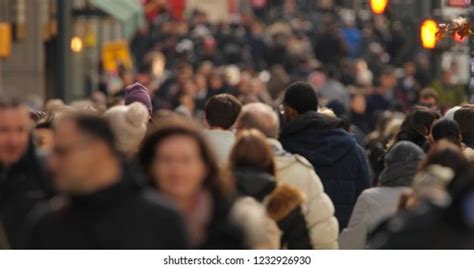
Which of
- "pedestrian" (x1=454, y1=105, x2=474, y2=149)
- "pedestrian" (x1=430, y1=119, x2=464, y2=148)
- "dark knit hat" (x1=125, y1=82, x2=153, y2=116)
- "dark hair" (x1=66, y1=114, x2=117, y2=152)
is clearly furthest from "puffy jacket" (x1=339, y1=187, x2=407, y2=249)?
"dark knit hat" (x1=125, y1=82, x2=153, y2=116)

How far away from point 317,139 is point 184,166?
226 inches

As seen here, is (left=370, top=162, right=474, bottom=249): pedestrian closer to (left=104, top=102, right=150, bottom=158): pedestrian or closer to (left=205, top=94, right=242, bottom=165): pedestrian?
(left=104, top=102, right=150, bottom=158): pedestrian

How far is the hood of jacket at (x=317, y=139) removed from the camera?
46.9ft

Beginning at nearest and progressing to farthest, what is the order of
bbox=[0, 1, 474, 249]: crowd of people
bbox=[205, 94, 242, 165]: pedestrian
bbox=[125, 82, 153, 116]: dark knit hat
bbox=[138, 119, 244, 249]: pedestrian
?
bbox=[0, 1, 474, 249]: crowd of people < bbox=[138, 119, 244, 249]: pedestrian < bbox=[205, 94, 242, 165]: pedestrian < bbox=[125, 82, 153, 116]: dark knit hat

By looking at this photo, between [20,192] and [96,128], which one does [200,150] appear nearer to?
[96,128]

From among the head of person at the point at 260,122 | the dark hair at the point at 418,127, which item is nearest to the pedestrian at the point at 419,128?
the dark hair at the point at 418,127

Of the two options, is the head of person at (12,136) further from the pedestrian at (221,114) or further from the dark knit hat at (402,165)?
the pedestrian at (221,114)

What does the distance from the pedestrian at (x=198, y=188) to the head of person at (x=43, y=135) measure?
3246 mm

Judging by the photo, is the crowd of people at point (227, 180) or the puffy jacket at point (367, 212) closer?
the crowd of people at point (227, 180)

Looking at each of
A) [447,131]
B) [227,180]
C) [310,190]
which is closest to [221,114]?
[447,131]

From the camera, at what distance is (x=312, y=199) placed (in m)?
11.9

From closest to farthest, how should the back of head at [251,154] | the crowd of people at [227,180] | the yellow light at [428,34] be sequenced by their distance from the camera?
the crowd of people at [227,180] → the back of head at [251,154] → the yellow light at [428,34]

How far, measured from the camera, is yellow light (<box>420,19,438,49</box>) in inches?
1198

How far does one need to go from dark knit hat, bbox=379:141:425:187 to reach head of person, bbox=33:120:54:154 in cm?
187
